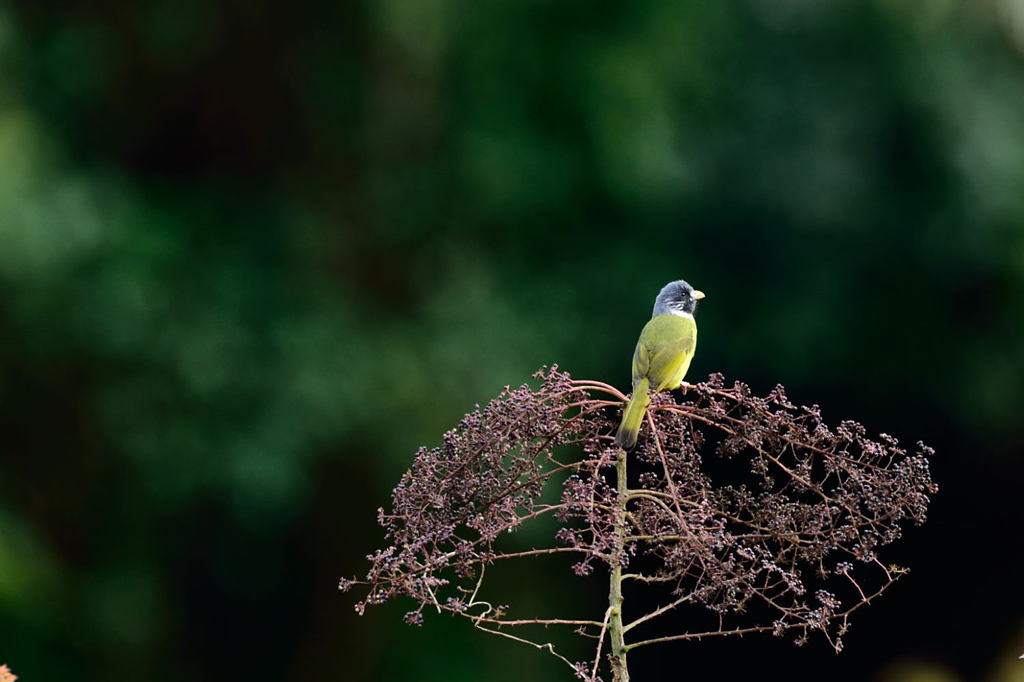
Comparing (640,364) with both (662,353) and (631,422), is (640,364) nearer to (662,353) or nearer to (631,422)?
(662,353)

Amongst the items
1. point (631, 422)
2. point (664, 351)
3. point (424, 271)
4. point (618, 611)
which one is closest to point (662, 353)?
point (664, 351)

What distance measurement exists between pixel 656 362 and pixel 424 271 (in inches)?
197

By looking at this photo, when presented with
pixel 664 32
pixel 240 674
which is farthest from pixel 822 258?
pixel 240 674

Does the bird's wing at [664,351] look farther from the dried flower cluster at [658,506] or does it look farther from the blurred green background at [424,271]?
the blurred green background at [424,271]

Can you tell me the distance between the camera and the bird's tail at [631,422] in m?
2.09

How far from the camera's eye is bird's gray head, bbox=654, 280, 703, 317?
272cm

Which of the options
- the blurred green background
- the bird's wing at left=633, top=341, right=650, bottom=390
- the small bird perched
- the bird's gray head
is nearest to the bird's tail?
the small bird perched

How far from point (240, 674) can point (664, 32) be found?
4.51 metres

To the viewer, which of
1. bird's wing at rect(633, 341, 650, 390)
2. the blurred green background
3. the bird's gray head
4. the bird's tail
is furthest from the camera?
the blurred green background

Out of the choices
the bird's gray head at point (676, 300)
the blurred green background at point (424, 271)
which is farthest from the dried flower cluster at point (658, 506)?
the blurred green background at point (424, 271)

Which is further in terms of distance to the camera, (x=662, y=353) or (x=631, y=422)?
(x=662, y=353)

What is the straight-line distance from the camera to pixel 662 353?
7.94ft

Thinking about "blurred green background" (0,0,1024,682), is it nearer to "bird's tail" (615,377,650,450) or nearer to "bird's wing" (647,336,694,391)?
"bird's wing" (647,336,694,391)

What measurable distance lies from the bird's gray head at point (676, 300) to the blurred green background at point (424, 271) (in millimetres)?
4318
